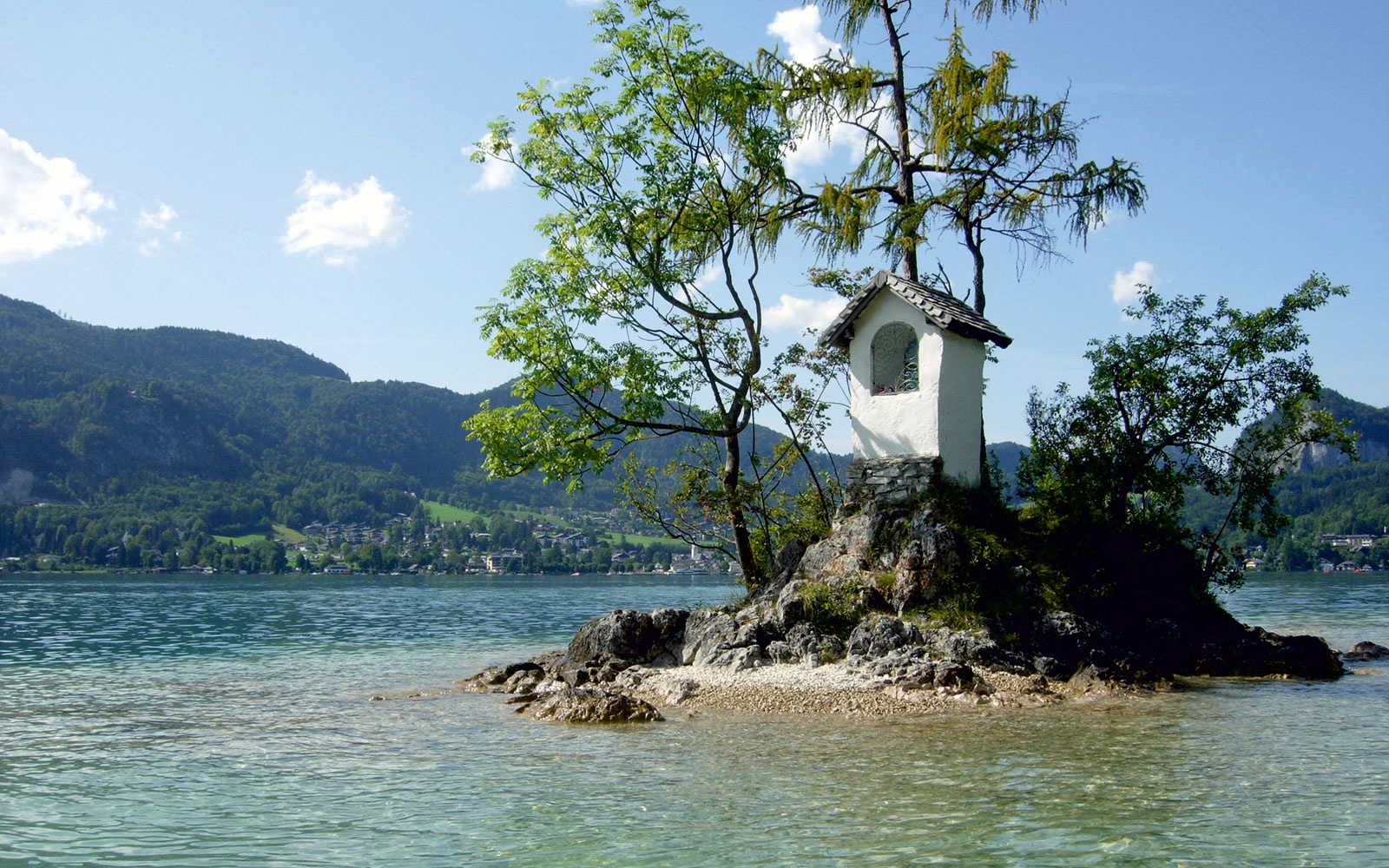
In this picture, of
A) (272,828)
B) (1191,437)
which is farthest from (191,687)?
→ (1191,437)

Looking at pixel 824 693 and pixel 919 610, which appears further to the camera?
pixel 919 610

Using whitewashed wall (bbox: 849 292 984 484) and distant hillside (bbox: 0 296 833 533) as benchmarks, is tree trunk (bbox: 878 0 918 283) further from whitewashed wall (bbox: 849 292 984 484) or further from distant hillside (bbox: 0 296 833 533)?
distant hillside (bbox: 0 296 833 533)

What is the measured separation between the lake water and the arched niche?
27.3 ft

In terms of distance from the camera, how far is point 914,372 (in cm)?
2250

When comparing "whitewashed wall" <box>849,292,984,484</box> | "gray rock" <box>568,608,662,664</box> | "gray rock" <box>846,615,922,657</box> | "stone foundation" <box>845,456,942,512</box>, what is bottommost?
"gray rock" <box>568,608,662,664</box>

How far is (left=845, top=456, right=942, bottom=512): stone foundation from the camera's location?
67.5 ft

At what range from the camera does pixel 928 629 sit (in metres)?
18.5

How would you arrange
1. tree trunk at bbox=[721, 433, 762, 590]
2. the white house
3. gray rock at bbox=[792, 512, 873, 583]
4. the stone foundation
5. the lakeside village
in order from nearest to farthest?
gray rock at bbox=[792, 512, 873, 583], the stone foundation, the white house, tree trunk at bbox=[721, 433, 762, 590], the lakeside village

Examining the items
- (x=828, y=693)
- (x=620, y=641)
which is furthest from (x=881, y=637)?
(x=620, y=641)

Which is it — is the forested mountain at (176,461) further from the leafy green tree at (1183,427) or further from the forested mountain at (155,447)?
the leafy green tree at (1183,427)

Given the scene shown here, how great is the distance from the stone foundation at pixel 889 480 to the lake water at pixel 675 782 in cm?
589

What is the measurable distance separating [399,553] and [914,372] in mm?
124631

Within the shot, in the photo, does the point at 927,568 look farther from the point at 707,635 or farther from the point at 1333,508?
the point at 1333,508

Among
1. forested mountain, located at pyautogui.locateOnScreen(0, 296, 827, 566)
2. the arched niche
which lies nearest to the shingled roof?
the arched niche
